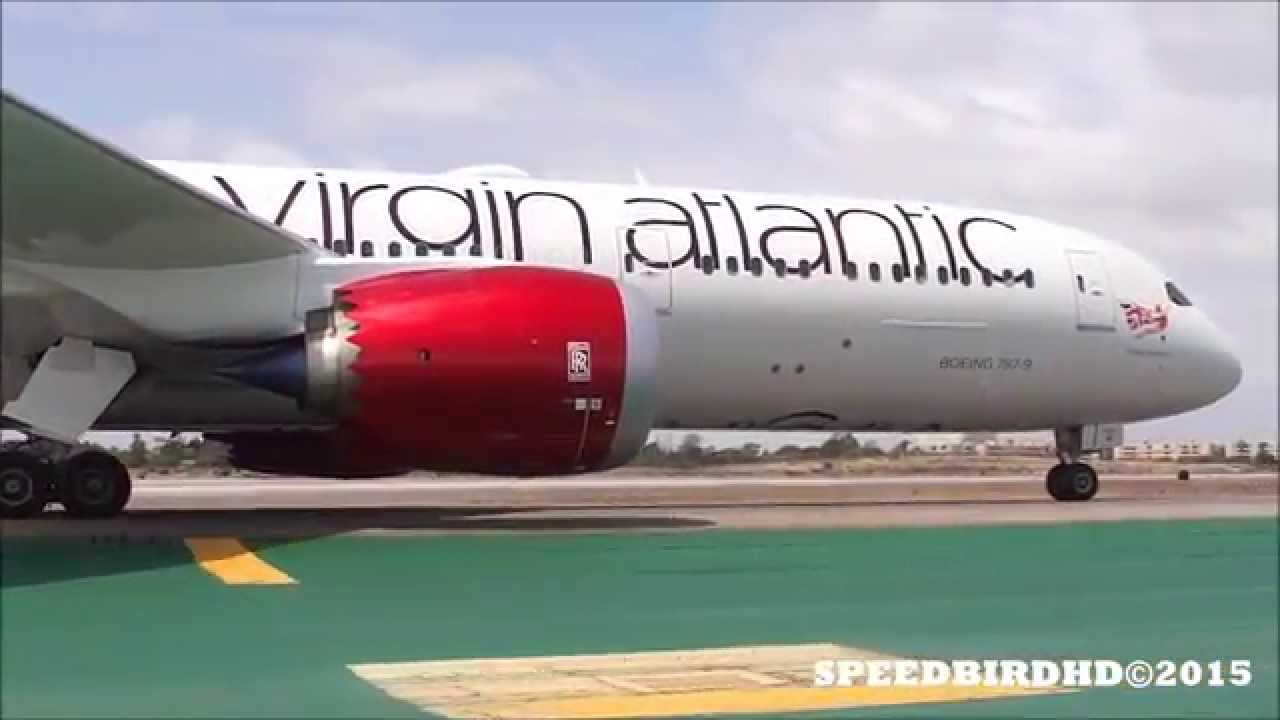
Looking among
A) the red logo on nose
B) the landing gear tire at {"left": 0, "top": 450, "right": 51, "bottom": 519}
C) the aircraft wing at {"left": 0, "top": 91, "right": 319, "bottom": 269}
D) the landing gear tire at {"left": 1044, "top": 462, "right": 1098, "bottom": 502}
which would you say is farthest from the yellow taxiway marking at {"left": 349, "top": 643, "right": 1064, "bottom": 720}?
the red logo on nose

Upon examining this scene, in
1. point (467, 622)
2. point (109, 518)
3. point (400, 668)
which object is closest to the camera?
point (400, 668)

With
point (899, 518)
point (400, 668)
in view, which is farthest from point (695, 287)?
point (400, 668)

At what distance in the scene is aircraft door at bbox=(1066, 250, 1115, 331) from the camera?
16797 millimetres

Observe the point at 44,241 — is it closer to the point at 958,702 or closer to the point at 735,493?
the point at 958,702

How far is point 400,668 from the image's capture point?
577cm

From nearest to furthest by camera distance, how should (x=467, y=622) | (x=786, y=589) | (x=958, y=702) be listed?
(x=958, y=702)
(x=467, y=622)
(x=786, y=589)

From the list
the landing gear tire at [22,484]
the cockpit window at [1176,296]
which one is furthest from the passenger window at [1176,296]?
the landing gear tire at [22,484]

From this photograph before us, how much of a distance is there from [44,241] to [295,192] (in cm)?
360

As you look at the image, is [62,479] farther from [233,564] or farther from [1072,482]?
[1072,482]

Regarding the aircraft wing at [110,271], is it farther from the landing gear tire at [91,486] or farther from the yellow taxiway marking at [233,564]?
the landing gear tire at [91,486]

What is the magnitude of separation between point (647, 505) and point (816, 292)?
133 inches

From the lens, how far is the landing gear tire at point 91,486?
501 inches

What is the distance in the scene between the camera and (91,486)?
12758 millimetres

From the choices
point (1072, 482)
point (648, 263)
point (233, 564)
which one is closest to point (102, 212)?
point (233, 564)
